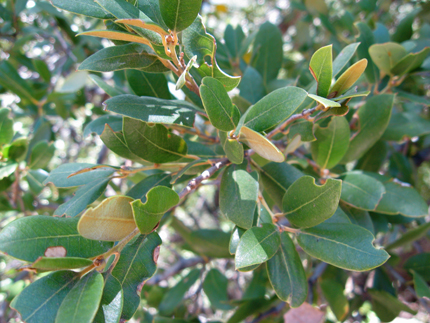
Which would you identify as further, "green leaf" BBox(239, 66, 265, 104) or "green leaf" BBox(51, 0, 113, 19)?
"green leaf" BBox(239, 66, 265, 104)

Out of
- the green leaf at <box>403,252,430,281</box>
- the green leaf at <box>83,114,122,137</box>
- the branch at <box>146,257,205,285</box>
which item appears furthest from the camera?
the branch at <box>146,257,205,285</box>

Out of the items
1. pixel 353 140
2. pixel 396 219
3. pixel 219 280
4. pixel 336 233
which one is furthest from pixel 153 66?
pixel 219 280

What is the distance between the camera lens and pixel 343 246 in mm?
554

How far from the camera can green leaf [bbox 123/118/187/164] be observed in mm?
639

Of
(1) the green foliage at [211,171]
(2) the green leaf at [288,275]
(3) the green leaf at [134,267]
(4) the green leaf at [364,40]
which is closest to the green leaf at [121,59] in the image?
(1) the green foliage at [211,171]

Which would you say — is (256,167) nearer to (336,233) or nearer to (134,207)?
(336,233)

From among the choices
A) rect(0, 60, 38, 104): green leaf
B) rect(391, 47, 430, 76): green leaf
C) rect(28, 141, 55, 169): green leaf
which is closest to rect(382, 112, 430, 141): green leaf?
rect(391, 47, 430, 76): green leaf

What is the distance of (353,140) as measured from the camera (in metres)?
0.87

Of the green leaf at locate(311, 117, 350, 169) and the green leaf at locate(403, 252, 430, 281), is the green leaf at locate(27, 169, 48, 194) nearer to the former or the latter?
the green leaf at locate(311, 117, 350, 169)

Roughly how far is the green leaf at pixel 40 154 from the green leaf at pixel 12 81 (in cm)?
A: 40

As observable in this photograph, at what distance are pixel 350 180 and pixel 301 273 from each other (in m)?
0.30

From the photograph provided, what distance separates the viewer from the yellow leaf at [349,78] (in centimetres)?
52

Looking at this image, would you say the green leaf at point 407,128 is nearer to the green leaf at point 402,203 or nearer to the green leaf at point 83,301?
the green leaf at point 402,203

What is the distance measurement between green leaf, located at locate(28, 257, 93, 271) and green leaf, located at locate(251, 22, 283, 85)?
2.91 ft
